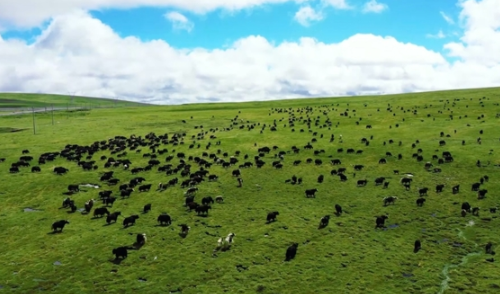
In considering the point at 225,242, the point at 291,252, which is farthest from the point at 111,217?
the point at 291,252

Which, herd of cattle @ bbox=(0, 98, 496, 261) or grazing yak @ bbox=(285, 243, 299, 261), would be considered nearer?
grazing yak @ bbox=(285, 243, 299, 261)

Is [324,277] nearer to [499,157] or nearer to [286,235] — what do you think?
[286,235]

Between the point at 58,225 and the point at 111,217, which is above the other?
the point at 111,217

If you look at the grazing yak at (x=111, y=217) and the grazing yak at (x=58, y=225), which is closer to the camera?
the grazing yak at (x=58, y=225)

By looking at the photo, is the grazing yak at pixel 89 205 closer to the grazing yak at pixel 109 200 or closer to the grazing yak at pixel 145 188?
the grazing yak at pixel 109 200

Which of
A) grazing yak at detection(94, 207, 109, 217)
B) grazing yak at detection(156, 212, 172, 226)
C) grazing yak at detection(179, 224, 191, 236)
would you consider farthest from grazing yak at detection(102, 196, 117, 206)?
grazing yak at detection(179, 224, 191, 236)

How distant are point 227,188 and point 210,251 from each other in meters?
14.9

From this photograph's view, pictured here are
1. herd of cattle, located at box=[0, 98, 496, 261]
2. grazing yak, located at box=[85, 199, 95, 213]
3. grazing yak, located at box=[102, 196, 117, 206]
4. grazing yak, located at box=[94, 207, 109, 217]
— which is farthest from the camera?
grazing yak, located at box=[102, 196, 117, 206]

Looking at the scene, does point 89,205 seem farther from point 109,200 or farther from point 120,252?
point 120,252

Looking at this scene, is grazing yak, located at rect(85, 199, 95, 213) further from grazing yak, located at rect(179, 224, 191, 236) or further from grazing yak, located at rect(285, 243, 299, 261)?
grazing yak, located at rect(285, 243, 299, 261)

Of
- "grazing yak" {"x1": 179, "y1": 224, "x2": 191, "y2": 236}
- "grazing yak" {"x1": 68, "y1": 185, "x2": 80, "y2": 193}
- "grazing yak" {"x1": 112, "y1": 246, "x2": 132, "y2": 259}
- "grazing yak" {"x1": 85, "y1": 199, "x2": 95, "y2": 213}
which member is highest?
"grazing yak" {"x1": 68, "y1": 185, "x2": 80, "y2": 193}

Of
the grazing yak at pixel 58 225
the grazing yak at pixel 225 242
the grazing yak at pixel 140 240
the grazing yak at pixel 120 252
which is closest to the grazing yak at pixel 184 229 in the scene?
the grazing yak at pixel 140 240

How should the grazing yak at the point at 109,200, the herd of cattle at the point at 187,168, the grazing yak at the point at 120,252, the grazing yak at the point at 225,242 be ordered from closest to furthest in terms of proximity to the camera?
the grazing yak at the point at 120,252 < the grazing yak at the point at 225,242 < the herd of cattle at the point at 187,168 < the grazing yak at the point at 109,200

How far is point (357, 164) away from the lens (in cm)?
5134
